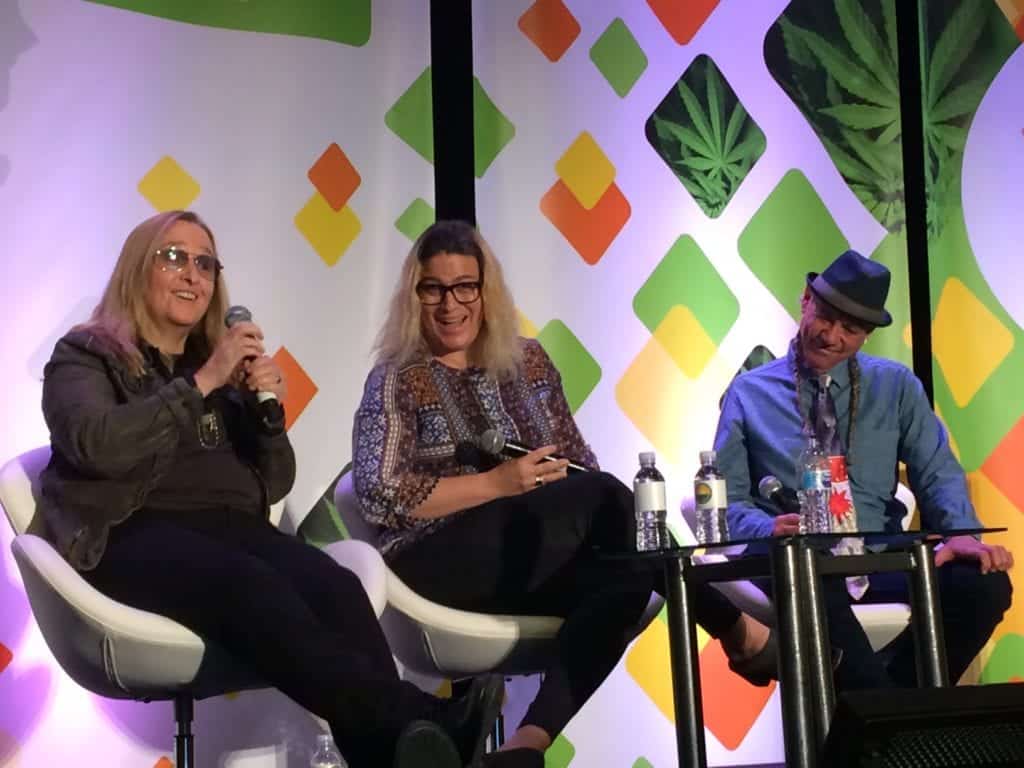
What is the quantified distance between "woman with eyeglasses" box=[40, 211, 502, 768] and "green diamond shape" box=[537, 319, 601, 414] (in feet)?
3.44

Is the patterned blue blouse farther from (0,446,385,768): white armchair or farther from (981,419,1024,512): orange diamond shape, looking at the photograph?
(981,419,1024,512): orange diamond shape

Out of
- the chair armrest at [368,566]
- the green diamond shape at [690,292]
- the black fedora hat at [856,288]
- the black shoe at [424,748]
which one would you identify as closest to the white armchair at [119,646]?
the chair armrest at [368,566]

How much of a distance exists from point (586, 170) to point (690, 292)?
0.45 meters

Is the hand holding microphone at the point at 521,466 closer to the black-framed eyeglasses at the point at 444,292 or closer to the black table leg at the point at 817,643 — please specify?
the black-framed eyeglasses at the point at 444,292

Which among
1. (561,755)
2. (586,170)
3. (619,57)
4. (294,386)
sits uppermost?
(619,57)

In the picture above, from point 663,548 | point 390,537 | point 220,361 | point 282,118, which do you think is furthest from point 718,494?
point 282,118

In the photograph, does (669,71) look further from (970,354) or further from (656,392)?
(970,354)

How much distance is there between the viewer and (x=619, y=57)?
3789 mm

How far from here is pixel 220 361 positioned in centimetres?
252

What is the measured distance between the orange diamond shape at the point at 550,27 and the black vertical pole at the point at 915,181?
1039 millimetres

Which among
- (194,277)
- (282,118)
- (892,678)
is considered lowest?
(892,678)

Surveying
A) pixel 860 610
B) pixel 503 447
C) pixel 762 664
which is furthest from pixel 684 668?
pixel 860 610

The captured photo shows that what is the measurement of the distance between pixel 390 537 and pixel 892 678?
117cm

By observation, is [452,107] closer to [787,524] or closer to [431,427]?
[431,427]
